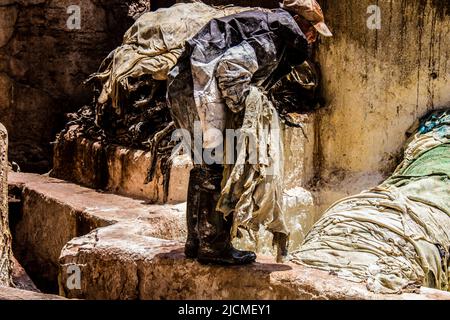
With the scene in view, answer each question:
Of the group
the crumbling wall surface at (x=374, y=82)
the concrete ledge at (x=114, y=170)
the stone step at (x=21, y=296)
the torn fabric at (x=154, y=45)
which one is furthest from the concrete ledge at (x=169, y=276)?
the crumbling wall surface at (x=374, y=82)

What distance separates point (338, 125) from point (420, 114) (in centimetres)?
77

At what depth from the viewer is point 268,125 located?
568cm

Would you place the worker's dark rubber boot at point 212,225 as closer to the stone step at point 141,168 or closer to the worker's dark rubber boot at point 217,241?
the worker's dark rubber boot at point 217,241

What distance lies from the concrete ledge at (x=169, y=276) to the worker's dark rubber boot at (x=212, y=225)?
0.23ft

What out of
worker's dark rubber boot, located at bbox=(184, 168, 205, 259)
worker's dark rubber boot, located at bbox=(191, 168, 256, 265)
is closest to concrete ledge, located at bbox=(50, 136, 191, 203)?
worker's dark rubber boot, located at bbox=(184, 168, 205, 259)

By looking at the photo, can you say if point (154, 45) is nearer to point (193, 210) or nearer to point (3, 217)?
point (3, 217)

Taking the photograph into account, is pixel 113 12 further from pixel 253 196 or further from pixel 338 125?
pixel 253 196

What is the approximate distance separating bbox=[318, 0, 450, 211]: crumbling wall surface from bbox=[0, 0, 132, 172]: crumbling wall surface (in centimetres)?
344

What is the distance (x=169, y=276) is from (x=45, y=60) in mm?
6067

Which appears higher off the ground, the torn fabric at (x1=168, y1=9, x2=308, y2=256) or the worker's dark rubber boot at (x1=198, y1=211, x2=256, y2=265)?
the torn fabric at (x1=168, y1=9, x2=308, y2=256)

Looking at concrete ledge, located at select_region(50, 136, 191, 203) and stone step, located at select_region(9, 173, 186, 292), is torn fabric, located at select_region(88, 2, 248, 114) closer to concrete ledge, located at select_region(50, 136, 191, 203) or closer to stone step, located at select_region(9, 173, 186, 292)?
concrete ledge, located at select_region(50, 136, 191, 203)

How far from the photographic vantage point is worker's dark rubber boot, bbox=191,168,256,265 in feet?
18.8

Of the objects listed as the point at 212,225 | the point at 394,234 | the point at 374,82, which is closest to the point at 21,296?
the point at 212,225

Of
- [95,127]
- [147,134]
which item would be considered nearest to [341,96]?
[147,134]
